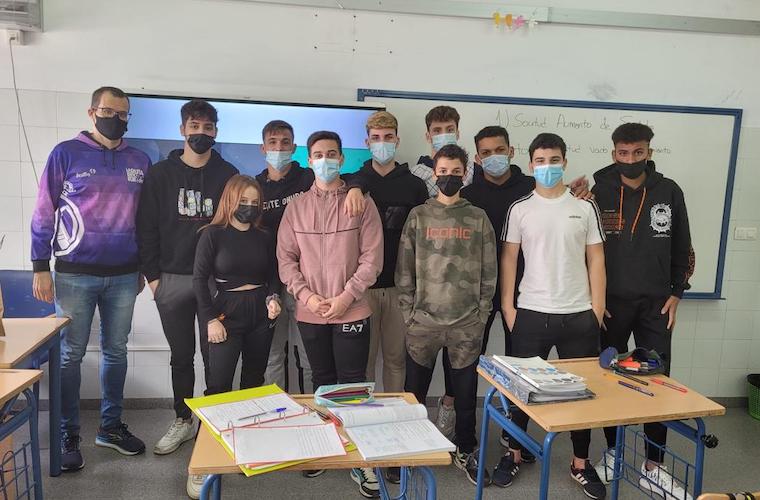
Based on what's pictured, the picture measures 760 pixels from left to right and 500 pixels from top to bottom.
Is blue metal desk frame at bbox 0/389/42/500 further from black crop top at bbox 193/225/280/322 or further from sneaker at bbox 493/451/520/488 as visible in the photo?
sneaker at bbox 493/451/520/488

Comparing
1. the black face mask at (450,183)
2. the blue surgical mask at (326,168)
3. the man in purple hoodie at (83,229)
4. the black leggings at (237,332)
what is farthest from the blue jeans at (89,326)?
the black face mask at (450,183)

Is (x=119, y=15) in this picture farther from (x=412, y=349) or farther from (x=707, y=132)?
(x=707, y=132)

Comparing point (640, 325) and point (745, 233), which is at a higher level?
point (745, 233)

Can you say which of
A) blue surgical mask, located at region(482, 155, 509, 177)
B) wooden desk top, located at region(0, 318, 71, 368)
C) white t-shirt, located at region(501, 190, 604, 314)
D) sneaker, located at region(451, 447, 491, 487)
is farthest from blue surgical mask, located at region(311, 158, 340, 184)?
sneaker, located at region(451, 447, 491, 487)

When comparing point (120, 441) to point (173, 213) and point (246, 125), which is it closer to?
point (173, 213)

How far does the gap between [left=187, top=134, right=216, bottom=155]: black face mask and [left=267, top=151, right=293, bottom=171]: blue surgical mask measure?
1.12ft

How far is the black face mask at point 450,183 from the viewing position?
262cm

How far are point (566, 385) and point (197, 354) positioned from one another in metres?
2.37

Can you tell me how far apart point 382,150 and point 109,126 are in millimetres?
1395

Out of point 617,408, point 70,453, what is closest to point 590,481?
point 617,408

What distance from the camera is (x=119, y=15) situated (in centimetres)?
322

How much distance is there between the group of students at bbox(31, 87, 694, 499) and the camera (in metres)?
2.64

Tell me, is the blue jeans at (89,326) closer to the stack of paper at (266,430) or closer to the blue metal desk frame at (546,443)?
the stack of paper at (266,430)

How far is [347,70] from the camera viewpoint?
3.41 meters
